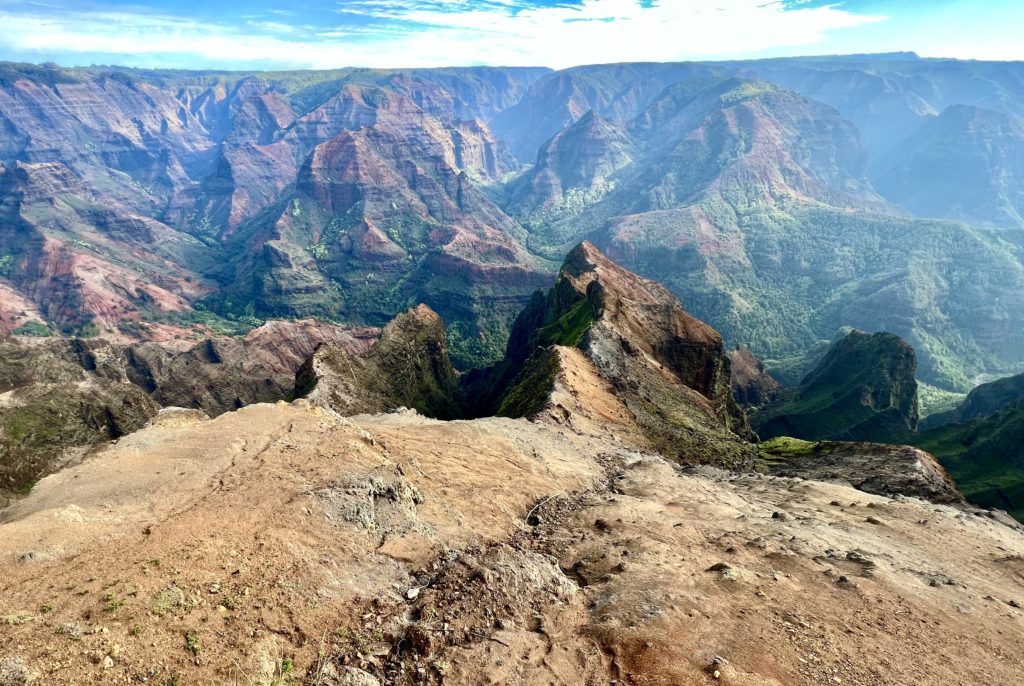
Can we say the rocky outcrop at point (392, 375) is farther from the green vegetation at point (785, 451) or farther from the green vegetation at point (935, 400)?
the green vegetation at point (935, 400)

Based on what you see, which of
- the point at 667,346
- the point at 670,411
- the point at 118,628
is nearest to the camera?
the point at 118,628

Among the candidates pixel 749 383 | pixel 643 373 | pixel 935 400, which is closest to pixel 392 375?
pixel 643 373

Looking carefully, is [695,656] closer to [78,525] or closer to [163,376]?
[78,525]

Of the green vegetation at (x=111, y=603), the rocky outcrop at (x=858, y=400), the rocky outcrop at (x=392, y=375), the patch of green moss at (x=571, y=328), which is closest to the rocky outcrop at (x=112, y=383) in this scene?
the rocky outcrop at (x=392, y=375)

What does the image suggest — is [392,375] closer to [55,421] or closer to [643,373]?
[643,373]

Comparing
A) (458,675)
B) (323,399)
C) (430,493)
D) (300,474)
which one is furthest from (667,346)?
(458,675)

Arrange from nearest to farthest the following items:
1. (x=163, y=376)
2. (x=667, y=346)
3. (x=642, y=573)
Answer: (x=642, y=573) → (x=667, y=346) → (x=163, y=376)
